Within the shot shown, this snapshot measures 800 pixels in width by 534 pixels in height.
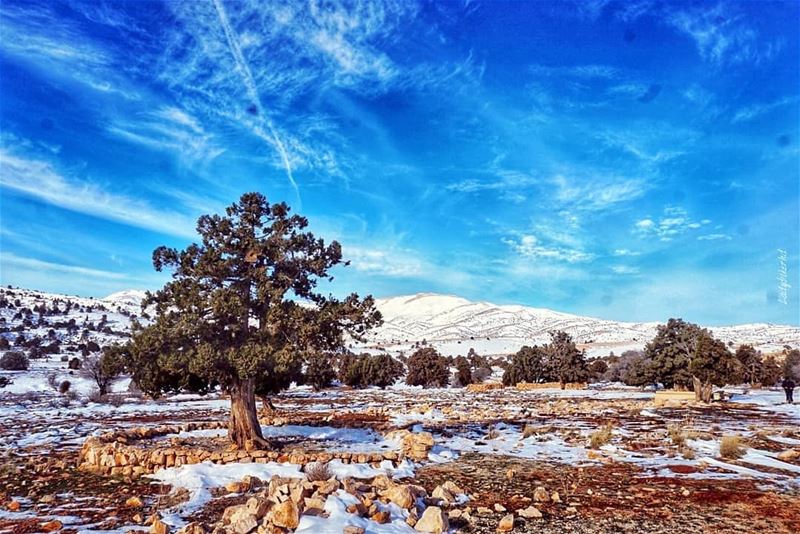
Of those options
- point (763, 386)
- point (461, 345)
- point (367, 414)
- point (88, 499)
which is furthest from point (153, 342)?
point (461, 345)

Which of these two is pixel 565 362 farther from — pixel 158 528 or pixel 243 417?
pixel 158 528

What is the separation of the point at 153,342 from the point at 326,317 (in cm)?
454

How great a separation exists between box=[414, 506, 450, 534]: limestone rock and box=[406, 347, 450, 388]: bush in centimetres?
5353

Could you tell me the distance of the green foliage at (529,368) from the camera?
59.8 metres

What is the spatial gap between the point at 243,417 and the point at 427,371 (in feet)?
152

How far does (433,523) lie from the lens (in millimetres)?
8008

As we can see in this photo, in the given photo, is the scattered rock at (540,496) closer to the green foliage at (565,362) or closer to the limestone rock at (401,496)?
the limestone rock at (401,496)

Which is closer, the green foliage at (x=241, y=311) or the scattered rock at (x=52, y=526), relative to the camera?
the scattered rock at (x=52, y=526)

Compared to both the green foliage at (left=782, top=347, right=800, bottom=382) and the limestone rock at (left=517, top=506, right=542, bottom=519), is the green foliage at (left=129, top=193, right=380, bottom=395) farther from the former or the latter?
the green foliage at (left=782, top=347, right=800, bottom=382)

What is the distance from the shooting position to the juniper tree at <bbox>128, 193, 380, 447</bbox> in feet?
46.6

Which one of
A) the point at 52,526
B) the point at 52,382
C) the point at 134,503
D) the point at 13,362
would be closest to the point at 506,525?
the point at 134,503

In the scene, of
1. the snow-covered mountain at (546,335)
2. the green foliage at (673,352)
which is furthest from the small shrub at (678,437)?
the snow-covered mountain at (546,335)

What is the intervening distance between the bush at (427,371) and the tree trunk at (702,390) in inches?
1163

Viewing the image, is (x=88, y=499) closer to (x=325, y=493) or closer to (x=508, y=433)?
(x=325, y=493)
